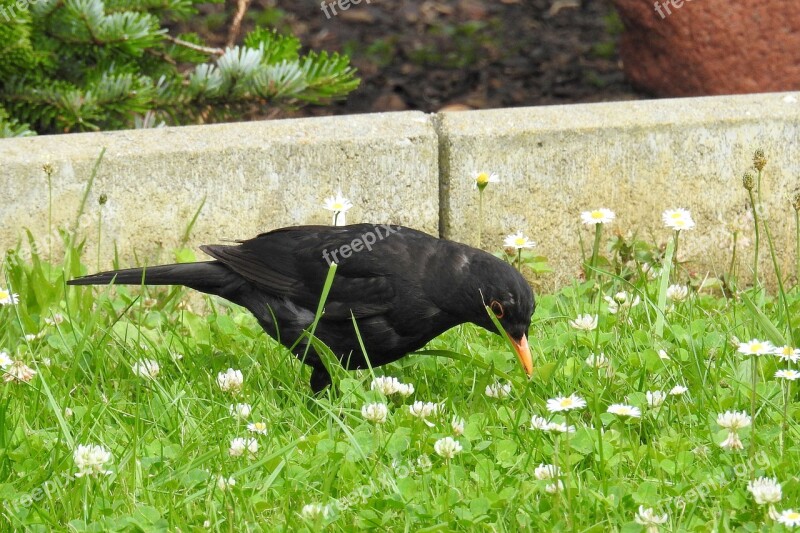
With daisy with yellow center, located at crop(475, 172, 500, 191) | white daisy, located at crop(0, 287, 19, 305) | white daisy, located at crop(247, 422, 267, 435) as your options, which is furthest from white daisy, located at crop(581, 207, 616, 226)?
white daisy, located at crop(0, 287, 19, 305)

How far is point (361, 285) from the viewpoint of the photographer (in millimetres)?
3658

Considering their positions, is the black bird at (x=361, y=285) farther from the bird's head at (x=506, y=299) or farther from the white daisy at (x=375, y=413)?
the white daisy at (x=375, y=413)

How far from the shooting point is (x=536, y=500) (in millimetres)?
2904

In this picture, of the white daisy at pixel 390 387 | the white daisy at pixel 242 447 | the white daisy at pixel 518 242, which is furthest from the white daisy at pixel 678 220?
the white daisy at pixel 242 447

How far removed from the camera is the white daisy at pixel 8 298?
3.87 meters

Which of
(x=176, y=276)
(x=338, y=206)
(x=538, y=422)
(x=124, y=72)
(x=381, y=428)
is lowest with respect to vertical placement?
(x=381, y=428)

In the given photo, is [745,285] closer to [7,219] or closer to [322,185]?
[322,185]

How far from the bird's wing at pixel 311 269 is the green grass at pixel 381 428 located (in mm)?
239

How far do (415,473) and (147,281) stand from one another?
129cm

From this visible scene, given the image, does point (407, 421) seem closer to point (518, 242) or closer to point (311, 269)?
point (311, 269)

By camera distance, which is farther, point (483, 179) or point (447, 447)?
point (483, 179)

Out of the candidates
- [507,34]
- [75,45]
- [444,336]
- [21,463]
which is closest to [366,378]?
[444,336]

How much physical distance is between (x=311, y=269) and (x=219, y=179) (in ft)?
2.56

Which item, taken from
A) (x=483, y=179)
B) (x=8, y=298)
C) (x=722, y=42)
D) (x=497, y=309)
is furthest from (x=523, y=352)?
(x=722, y=42)
